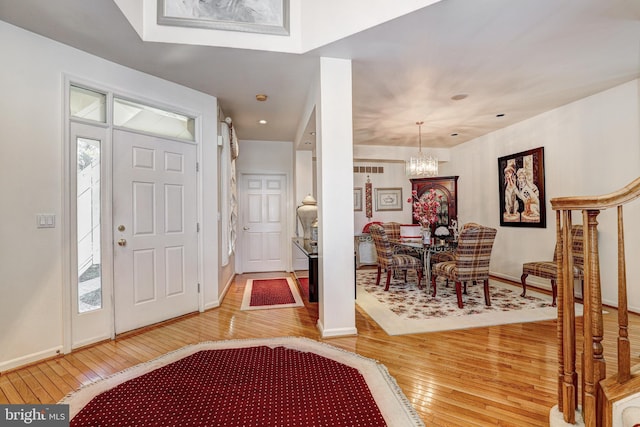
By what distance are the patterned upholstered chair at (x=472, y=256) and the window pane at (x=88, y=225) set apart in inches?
147

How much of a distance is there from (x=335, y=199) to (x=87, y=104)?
242cm

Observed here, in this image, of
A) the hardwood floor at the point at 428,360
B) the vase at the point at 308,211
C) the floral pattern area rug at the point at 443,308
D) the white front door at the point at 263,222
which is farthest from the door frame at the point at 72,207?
the white front door at the point at 263,222

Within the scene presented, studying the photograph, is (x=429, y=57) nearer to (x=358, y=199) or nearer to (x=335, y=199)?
(x=335, y=199)

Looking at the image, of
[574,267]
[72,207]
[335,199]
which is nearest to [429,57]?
[335,199]

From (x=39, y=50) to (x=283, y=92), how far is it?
7.16 feet

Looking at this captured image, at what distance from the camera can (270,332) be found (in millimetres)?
2902

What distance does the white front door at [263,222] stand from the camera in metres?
5.84

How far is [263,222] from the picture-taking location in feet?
19.4

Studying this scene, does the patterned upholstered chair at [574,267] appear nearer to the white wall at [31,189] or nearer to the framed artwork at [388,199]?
the framed artwork at [388,199]

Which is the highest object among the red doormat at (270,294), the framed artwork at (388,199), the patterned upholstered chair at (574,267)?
the framed artwork at (388,199)

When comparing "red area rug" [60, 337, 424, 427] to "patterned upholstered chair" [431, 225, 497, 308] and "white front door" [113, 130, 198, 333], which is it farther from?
"patterned upholstered chair" [431, 225, 497, 308]

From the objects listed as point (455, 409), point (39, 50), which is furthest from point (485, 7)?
point (39, 50)

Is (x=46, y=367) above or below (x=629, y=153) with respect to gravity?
below

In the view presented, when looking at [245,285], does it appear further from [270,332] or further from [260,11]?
[260,11]
